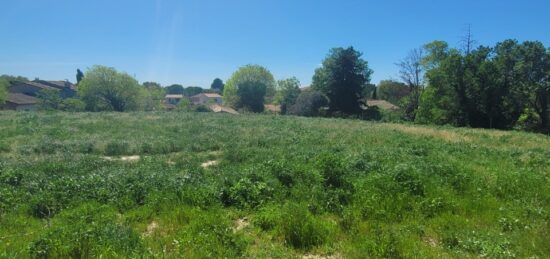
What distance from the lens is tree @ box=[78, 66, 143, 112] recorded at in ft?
178

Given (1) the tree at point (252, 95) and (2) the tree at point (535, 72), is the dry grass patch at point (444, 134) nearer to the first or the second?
(2) the tree at point (535, 72)

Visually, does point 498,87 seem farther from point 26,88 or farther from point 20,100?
point 26,88

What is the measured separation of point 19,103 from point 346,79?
56.6 meters

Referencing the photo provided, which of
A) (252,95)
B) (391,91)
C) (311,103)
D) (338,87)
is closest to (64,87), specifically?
(252,95)

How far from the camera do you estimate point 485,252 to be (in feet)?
17.1

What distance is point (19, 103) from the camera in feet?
191

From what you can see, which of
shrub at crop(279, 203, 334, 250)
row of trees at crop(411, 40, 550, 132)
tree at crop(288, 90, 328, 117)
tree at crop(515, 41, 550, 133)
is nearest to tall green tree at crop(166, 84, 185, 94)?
tree at crop(288, 90, 328, 117)

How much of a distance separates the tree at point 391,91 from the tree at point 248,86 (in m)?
30.2

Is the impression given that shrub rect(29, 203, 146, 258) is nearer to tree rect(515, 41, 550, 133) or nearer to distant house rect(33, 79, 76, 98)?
tree rect(515, 41, 550, 133)

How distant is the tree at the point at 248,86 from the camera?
6650 centimetres

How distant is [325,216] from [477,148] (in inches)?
466

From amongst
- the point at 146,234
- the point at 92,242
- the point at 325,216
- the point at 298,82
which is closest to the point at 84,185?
the point at 146,234

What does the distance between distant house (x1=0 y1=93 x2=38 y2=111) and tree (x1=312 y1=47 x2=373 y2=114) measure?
166 feet

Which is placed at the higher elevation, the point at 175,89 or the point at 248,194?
the point at 175,89
